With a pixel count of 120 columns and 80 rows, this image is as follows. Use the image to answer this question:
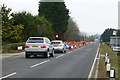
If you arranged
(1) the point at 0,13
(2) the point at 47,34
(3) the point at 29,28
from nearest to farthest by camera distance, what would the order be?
(1) the point at 0,13
(3) the point at 29,28
(2) the point at 47,34

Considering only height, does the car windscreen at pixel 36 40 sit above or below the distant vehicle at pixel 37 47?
above

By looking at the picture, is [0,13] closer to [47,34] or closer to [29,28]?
[29,28]

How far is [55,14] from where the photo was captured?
9769cm

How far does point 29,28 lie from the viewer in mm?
66000

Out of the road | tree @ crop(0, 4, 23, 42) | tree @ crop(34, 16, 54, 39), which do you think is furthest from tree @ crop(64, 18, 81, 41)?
the road

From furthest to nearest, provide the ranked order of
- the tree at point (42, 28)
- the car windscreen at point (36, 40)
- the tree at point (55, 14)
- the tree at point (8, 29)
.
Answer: the tree at point (55, 14)
the tree at point (42, 28)
the tree at point (8, 29)
the car windscreen at point (36, 40)

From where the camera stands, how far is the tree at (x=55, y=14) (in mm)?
97125

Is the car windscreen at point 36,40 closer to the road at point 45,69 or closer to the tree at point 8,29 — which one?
the road at point 45,69

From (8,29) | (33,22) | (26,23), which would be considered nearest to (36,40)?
(8,29)

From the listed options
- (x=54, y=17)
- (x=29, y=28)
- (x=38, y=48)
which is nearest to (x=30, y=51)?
(x=38, y=48)

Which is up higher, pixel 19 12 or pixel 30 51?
pixel 19 12

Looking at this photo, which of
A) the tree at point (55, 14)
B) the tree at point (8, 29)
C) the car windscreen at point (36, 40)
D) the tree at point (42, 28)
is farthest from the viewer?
the tree at point (55, 14)

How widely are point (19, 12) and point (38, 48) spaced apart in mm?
36230

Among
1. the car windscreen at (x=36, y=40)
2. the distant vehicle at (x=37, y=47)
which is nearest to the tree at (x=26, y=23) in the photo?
the car windscreen at (x=36, y=40)
